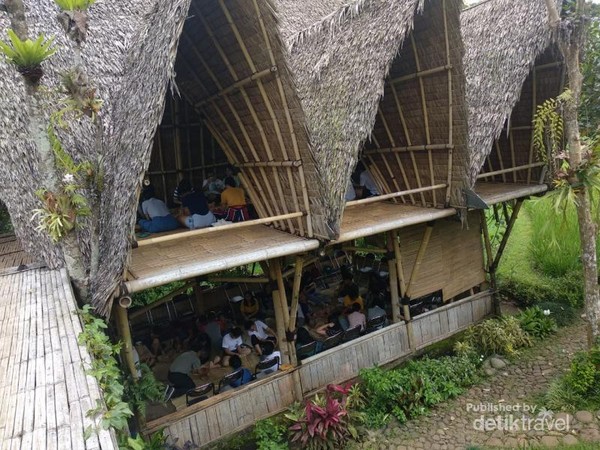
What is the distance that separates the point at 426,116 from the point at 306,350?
4.18 m

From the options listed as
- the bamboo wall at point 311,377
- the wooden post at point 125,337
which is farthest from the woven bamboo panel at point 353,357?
the wooden post at point 125,337

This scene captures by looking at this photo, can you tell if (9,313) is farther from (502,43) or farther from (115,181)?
(502,43)

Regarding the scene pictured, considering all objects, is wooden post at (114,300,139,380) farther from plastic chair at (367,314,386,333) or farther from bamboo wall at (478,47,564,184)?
bamboo wall at (478,47,564,184)

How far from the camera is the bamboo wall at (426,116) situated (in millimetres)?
6176

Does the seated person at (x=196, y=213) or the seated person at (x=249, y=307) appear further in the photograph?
the seated person at (x=249, y=307)

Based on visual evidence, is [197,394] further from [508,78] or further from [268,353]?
[508,78]

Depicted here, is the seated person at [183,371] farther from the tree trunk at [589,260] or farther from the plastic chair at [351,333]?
the tree trunk at [589,260]

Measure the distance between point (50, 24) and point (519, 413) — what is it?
935 cm

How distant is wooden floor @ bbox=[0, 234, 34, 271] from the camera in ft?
20.3

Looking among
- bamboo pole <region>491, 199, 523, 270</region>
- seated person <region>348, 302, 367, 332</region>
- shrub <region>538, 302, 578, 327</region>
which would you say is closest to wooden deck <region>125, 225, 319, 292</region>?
seated person <region>348, 302, 367, 332</region>

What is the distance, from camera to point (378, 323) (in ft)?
23.4

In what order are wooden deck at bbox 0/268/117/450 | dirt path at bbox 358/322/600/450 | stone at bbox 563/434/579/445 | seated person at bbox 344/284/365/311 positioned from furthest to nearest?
seated person at bbox 344/284/365/311 → dirt path at bbox 358/322/600/450 → stone at bbox 563/434/579/445 → wooden deck at bbox 0/268/117/450

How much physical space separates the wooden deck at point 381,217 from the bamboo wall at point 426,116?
1.01 ft

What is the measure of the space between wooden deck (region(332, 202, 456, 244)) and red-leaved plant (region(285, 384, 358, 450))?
7.50ft
